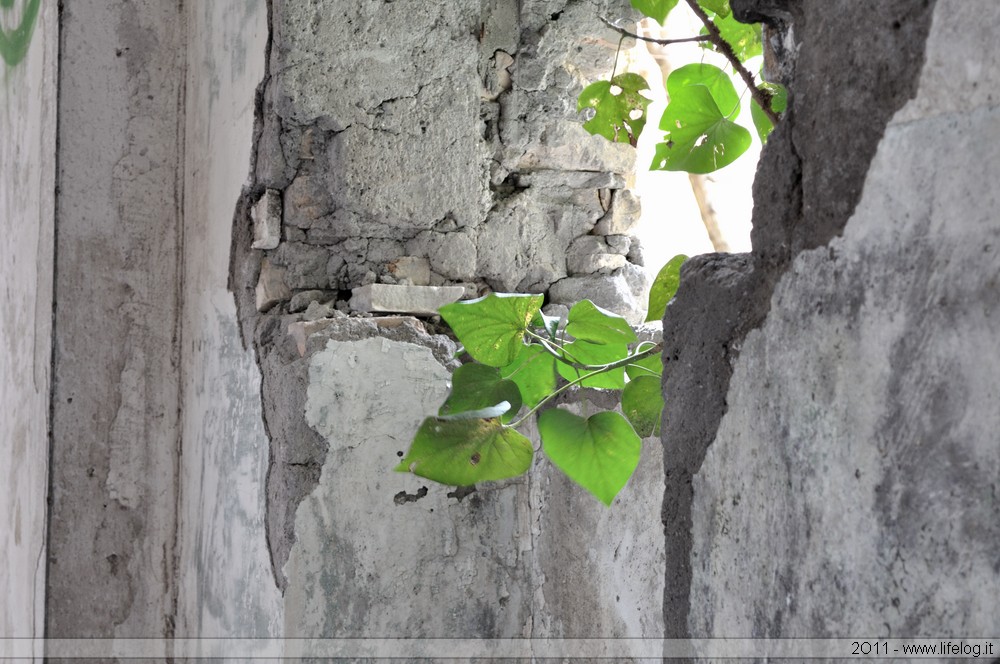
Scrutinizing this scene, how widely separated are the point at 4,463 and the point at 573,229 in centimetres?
169

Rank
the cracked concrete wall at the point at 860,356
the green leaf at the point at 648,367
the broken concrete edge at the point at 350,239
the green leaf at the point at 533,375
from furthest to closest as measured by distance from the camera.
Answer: the broken concrete edge at the point at 350,239, the green leaf at the point at 533,375, the green leaf at the point at 648,367, the cracked concrete wall at the point at 860,356

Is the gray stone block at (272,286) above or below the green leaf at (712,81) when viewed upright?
below

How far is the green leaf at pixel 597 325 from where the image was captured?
1230mm

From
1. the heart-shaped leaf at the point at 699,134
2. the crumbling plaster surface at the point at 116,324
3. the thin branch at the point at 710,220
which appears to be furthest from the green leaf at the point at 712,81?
the thin branch at the point at 710,220

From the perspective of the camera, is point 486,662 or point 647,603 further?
point 486,662

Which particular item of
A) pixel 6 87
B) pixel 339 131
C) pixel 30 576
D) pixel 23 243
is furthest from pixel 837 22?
pixel 6 87

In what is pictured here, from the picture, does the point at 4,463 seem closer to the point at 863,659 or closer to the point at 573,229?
the point at 573,229

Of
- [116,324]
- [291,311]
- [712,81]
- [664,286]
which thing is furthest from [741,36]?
[116,324]

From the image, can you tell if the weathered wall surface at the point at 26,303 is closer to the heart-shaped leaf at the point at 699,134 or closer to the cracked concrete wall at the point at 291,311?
the cracked concrete wall at the point at 291,311

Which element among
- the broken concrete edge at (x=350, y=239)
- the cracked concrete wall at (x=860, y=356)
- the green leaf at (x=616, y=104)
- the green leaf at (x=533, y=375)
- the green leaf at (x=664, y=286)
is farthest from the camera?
the broken concrete edge at (x=350, y=239)

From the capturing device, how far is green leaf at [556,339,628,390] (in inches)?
50.9

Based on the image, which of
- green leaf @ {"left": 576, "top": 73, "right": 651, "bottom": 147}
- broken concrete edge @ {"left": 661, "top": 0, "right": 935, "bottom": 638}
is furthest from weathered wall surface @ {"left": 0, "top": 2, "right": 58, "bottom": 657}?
broken concrete edge @ {"left": 661, "top": 0, "right": 935, "bottom": 638}

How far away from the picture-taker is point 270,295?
1.99m

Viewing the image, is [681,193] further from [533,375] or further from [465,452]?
[465,452]
